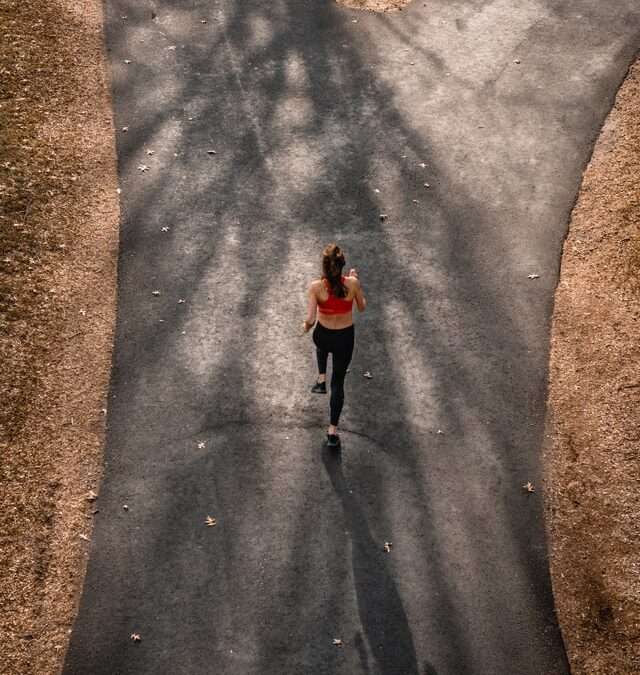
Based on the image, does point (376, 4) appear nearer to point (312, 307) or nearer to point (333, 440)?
point (312, 307)

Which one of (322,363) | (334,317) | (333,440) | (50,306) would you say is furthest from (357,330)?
(50,306)

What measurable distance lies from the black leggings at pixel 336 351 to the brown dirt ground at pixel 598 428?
247 centimetres

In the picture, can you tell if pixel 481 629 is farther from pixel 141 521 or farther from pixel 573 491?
pixel 141 521

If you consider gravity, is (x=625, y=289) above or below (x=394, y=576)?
above

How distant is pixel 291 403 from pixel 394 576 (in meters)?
2.50

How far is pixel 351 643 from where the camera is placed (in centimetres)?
796

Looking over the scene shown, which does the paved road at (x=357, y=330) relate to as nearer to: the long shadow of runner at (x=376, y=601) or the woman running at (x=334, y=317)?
the long shadow of runner at (x=376, y=601)

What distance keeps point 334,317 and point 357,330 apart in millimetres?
2046

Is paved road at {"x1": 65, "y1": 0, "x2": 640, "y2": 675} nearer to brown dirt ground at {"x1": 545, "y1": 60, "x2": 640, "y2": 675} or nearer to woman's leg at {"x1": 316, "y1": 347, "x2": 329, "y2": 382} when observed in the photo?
brown dirt ground at {"x1": 545, "y1": 60, "x2": 640, "y2": 675}

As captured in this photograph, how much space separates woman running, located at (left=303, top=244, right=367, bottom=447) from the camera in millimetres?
8578

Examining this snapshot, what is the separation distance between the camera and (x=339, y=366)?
30.3 feet

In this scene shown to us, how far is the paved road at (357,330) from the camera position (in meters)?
8.23

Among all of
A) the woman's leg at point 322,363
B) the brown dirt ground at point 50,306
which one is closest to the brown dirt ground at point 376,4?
the brown dirt ground at point 50,306

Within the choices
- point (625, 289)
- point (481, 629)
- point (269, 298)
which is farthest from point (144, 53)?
point (481, 629)
